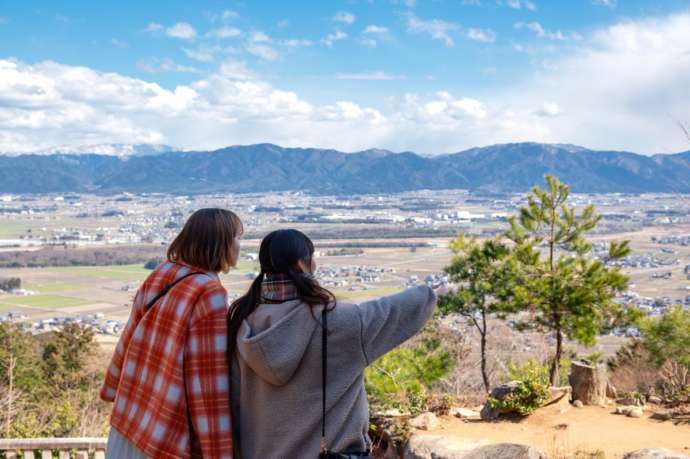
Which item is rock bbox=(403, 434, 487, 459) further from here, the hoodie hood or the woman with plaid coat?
the hoodie hood

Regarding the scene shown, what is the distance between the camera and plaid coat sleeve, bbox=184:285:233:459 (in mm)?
1673

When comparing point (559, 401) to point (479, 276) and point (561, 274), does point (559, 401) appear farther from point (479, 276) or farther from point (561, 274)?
point (479, 276)

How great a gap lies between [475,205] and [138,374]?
76506 mm

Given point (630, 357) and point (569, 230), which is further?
point (630, 357)

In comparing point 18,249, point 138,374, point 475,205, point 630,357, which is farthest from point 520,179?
point 138,374

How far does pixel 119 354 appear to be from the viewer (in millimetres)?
1938

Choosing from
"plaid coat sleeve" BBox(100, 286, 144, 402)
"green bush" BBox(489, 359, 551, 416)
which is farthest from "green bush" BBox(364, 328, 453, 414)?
"plaid coat sleeve" BBox(100, 286, 144, 402)

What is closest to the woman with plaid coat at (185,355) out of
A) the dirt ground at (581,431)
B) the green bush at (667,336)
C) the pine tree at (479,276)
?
the dirt ground at (581,431)

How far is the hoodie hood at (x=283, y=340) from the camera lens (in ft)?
5.08

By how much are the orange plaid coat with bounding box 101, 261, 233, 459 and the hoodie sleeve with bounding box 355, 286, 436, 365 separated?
1.22ft

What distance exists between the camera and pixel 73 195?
113 metres

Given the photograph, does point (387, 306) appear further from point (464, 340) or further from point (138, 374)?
point (464, 340)

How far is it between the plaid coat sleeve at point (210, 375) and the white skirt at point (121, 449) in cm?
22

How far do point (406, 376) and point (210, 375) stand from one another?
6.65 metres
